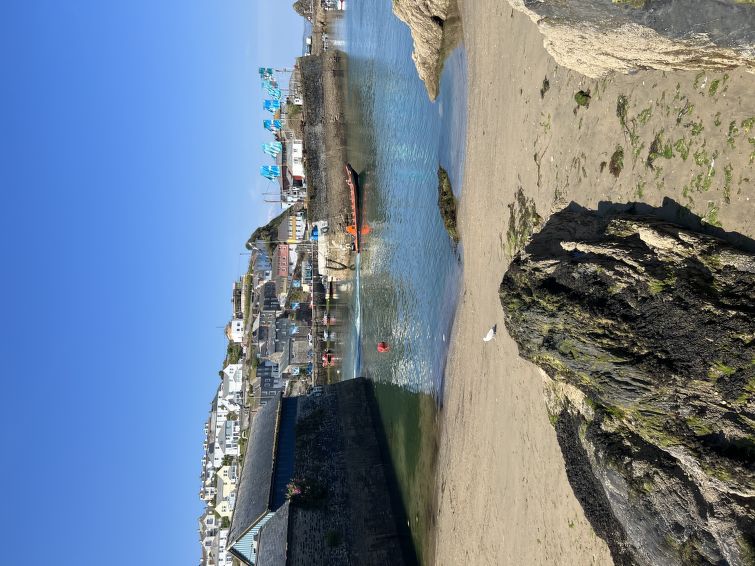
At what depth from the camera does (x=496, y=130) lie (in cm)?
1367

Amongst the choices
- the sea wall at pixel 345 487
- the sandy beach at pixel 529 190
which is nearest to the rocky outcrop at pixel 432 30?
the sandy beach at pixel 529 190

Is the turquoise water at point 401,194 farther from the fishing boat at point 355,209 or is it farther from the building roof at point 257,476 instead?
the building roof at point 257,476

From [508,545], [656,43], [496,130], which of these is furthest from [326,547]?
[656,43]

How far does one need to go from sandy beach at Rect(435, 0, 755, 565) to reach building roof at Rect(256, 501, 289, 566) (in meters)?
6.24

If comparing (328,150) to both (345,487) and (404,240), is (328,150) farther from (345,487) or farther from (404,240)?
(345,487)

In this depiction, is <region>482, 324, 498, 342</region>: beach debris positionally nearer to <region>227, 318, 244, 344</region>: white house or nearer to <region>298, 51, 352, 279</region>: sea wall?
<region>298, 51, 352, 279</region>: sea wall

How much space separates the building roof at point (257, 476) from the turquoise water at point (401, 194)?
6.21 meters

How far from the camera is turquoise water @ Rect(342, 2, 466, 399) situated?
1852cm

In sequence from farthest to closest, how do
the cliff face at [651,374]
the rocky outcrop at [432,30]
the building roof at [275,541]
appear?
the building roof at [275,541], the rocky outcrop at [432,30], the cliff face at [651,374]

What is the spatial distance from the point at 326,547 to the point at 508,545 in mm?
10390

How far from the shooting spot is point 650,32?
6062mm

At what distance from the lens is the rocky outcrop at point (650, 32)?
5.17m

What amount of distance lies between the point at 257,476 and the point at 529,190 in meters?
20.7

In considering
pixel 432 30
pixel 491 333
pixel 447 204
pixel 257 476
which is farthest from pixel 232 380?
pixel 491 333
